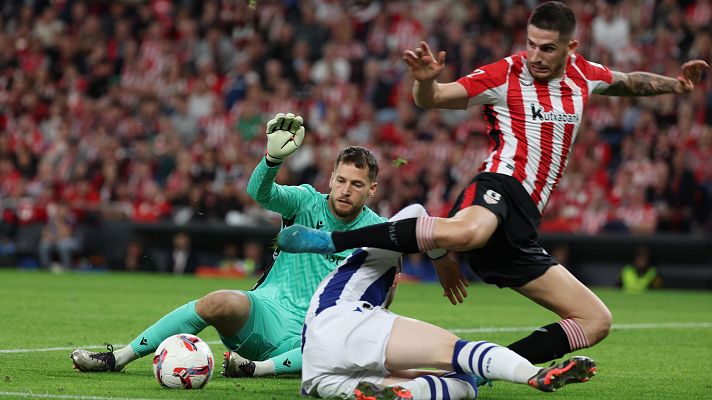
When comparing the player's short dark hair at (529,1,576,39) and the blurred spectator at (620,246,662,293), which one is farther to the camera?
the blurred spectator at (620,246,662,293)

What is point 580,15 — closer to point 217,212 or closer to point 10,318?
point 217,212

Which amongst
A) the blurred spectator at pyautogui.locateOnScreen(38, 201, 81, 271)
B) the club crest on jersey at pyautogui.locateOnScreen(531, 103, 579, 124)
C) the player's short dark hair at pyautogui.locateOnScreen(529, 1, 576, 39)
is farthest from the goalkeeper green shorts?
the blurred spectator at pyautogui.locateOnScreen(38, 201, 81, 271)

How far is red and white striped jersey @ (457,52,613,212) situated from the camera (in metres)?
6.73

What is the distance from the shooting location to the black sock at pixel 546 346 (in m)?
6.48

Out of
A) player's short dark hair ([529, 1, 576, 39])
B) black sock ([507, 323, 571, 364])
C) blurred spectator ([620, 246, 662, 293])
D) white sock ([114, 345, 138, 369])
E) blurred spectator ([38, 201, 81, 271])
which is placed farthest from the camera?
blurred spectator ([38, 201, 81, 271])

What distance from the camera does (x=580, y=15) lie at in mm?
21688

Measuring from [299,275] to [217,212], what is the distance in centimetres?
1405

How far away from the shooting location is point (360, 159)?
6.82 m

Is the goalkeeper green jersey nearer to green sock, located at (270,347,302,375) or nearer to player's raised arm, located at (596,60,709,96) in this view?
green sock, located at (270,347,302,375)

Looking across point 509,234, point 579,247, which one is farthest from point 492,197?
point 579,247

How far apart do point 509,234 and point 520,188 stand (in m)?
0.30

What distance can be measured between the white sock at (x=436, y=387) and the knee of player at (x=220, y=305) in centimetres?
141

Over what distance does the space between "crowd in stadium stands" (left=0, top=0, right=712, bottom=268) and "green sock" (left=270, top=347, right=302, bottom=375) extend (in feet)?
39.2

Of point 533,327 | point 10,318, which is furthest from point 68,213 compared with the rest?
point 533,327
